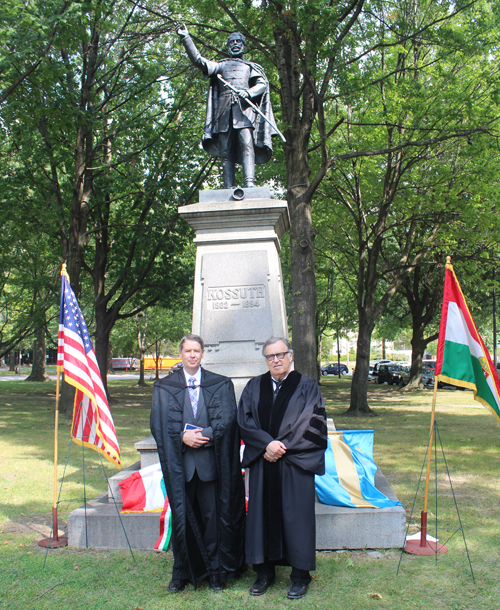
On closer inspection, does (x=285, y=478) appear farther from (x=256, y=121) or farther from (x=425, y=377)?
(x=425, y=377)

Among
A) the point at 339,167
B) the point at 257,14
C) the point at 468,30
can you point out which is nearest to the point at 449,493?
the point at 257,14

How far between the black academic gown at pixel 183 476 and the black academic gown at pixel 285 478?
118 millimetres

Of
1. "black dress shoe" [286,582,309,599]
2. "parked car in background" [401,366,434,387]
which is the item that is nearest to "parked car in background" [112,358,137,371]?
"parked car in background" [401,366,434,387]

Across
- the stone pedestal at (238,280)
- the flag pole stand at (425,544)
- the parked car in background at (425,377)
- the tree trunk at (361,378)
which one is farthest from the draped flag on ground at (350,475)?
the parked car in background at (425,377)

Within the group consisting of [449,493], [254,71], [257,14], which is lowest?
[449,493]

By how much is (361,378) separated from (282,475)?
48.9 feet

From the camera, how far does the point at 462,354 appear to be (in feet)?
17.1

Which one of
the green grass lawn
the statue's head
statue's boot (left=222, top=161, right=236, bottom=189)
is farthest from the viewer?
statue's boot (left=222, top=161, right=236, bottom=189)

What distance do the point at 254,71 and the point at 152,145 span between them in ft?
41.2

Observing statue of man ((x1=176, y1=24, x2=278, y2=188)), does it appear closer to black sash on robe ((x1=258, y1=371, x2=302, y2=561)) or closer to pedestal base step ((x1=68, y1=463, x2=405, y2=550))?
black sash on robe ((x1=258, y1=371, x2=302, y2=561))

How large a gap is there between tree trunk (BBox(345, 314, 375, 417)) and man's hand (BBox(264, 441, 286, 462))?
47.5 feet

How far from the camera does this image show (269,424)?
432 centimetres

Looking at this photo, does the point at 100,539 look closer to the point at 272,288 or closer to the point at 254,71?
the point at 272,288

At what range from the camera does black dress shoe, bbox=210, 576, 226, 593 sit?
426cm
